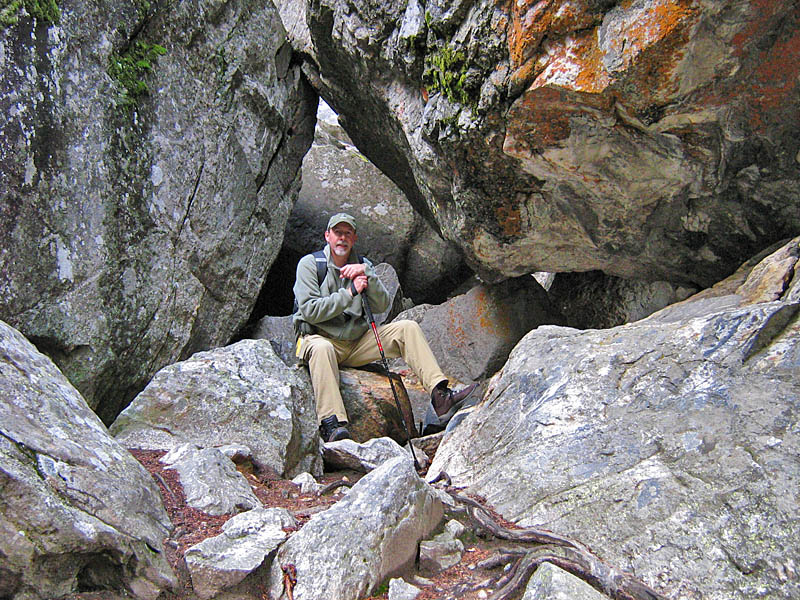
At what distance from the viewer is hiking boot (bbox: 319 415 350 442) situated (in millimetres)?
6051

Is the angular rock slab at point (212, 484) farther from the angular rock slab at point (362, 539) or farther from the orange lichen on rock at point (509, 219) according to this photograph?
the orange lichen on rock at point (509, 219)

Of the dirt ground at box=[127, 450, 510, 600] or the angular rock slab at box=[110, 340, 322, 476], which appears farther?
the angular rock slab at box=[110, 340, 322, 476]

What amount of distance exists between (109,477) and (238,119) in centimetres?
590

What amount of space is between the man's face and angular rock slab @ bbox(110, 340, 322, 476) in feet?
6.17

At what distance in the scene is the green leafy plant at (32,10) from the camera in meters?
5.28

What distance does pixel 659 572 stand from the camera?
8.93 ft

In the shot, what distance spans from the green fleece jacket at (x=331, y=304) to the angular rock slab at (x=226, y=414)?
3.79 ft

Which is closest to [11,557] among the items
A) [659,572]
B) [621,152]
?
[659,572]

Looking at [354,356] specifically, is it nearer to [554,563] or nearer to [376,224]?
[376,224]

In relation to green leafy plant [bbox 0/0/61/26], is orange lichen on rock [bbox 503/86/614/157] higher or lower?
lower

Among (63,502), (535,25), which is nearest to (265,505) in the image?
(63,502)

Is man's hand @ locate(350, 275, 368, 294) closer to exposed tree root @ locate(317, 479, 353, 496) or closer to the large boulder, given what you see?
the large boulder

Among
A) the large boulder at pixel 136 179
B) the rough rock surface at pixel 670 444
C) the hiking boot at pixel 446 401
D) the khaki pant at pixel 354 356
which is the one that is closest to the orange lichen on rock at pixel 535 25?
the rough rock surface at pixel 670 444

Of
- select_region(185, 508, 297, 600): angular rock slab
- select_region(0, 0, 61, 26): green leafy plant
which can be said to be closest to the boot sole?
select_region(185, 508, 297, 600): angular rock slab
